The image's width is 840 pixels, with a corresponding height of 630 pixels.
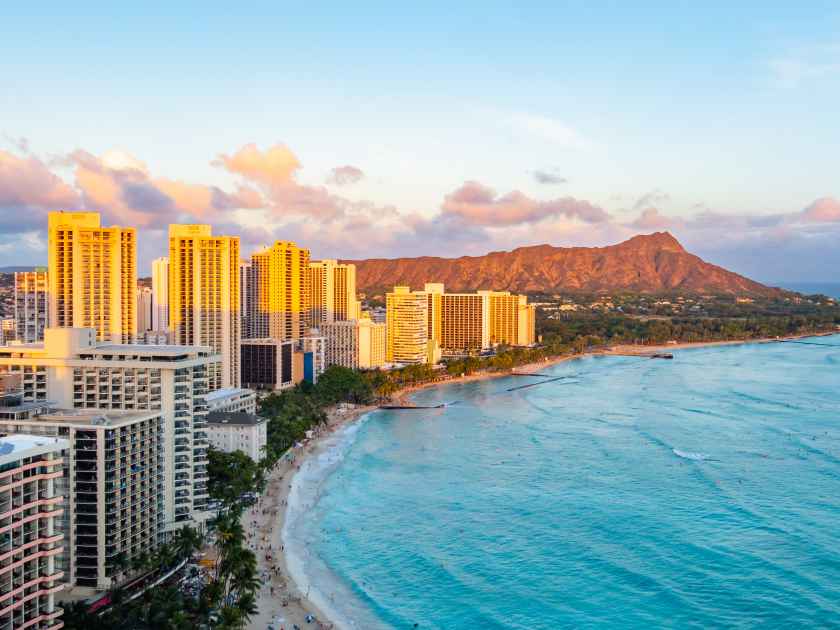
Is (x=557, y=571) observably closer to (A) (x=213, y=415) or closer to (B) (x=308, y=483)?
(B) (x=308, y=483)

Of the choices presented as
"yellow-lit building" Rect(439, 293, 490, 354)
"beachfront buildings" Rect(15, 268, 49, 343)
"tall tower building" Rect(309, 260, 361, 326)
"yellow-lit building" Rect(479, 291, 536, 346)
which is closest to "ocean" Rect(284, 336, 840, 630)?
Result: "beachfront buildings" Rect(15, 268, 49, 343)

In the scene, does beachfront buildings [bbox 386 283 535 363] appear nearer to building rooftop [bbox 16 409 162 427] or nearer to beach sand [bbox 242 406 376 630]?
beach sand [bbox 242 406 376 630]

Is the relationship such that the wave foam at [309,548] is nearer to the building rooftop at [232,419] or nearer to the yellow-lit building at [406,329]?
the building rooftop at [232,419]

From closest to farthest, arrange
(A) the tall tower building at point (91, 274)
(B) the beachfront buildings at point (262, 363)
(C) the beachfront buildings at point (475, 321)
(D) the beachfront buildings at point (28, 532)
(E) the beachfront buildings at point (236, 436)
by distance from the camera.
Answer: (D) the beachfront buildings at point (28, 532) → (E) the beachfront buildings at point (236, 436) → (A) the tall tower building at point (91, 274) → (B) the beachfront buildings at point (262, 363) → (C) the beachfront buildings at point (475, 321)

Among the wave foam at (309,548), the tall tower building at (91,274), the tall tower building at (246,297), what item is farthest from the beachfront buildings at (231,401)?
the tall tower building at (246,297)

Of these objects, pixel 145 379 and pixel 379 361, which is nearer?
pixel 145 379

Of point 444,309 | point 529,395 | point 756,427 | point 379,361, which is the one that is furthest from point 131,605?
point 444,309

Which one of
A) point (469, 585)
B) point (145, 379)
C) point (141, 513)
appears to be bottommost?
point (469, 585)
